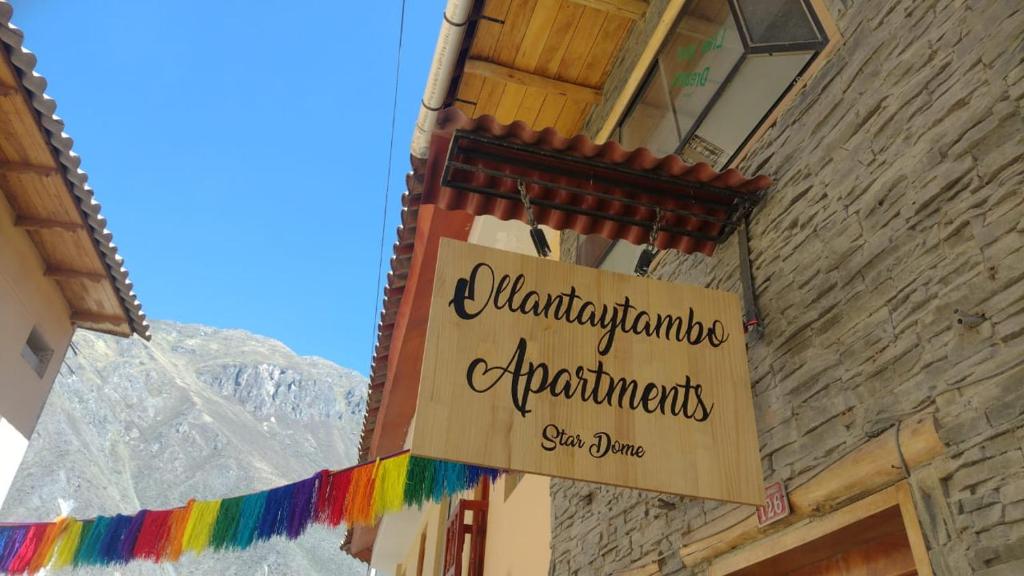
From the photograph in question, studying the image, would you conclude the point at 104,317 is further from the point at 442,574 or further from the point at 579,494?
the point at 579,494

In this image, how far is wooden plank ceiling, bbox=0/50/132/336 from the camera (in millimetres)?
7047

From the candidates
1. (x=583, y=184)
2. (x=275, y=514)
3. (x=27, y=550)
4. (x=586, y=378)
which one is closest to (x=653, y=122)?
(x=583, y=184)

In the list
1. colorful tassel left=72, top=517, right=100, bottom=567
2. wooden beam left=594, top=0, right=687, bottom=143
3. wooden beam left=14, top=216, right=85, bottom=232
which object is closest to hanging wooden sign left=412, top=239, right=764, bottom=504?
wooden beam left=594, top=0, right=687, bottom=143

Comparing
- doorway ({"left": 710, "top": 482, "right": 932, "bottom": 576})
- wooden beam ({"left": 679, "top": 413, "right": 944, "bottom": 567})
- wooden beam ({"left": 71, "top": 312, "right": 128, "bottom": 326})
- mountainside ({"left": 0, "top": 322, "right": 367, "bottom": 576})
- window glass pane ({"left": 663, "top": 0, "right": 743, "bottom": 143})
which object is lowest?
doorway ({"left": 710, "top": 482, "right": 932, "bottom": 576})

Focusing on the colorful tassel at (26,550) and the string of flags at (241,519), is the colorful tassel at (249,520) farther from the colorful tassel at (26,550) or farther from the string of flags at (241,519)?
the colorful tassel at (26,550)

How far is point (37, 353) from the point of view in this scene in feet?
32.8

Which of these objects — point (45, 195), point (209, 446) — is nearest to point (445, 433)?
point (45, 195)

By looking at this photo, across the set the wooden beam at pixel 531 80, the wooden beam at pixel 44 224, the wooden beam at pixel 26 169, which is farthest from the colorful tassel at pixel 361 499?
the wooden beam at pixel 44 224

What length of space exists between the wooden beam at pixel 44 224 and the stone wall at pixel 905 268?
8.20 meters

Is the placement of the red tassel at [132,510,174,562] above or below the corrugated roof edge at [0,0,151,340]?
below

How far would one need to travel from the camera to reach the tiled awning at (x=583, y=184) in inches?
128

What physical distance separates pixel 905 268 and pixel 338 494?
4.74 metres

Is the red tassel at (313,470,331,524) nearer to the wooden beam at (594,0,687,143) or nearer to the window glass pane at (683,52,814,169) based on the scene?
the wooden beam at (594,0,687,143)

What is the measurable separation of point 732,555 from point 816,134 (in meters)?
1.86
